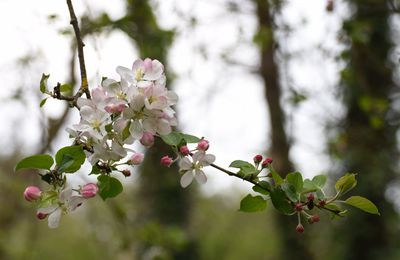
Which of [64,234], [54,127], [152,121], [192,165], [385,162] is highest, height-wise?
[152,121]

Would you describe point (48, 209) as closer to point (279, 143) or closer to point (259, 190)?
point (259, 190)

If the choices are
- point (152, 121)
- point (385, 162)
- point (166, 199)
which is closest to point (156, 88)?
point (152, 121)

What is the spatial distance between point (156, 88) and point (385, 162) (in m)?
3.91

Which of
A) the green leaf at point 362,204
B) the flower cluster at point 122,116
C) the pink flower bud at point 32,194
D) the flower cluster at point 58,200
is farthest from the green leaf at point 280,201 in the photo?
the pink flower bud at point 32,194

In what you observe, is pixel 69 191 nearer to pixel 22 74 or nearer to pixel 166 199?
pixel 22 74

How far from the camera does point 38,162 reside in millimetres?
1033

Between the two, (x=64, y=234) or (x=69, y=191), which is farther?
(x=64, y=234)

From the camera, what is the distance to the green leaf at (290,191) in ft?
3.55

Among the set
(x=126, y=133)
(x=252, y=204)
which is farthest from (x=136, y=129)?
(x=252, y=204)

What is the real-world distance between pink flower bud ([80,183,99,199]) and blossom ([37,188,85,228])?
14 mm

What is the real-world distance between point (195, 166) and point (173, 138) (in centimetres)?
9

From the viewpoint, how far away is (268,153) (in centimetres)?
518

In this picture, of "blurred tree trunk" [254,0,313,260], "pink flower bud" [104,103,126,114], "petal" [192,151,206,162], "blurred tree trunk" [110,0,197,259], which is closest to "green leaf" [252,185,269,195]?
"petal" [192,151,206,162]

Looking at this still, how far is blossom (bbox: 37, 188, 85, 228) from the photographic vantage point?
3.41 ft
